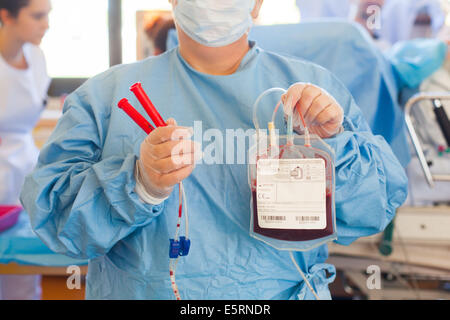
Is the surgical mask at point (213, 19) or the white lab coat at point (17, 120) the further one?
the white lab coat at point (17, 120)

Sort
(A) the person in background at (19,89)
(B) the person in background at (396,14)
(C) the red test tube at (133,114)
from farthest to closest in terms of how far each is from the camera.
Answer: (B) the person in background at (396,14) → (A) the person in background at (19,89) → (C) the red test tube at (133,114)

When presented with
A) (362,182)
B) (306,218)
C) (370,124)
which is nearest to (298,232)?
(306,218)

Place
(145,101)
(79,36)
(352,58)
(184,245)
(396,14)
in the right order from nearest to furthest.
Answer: (145,101) < (184,245) < (352,58) < (79,36) < (396,14)

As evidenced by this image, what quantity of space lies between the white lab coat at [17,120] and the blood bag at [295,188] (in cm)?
121

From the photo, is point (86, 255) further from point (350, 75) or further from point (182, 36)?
point (350, 75)

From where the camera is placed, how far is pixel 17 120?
1.61 metres

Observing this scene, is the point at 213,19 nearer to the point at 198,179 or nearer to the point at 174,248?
the point at 198,179

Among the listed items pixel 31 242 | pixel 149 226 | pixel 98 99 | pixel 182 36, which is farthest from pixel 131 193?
pixel 31 242

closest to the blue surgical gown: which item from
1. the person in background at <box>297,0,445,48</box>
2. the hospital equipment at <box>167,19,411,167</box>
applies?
the hospital equipment at <box>167,19,411,167</box>

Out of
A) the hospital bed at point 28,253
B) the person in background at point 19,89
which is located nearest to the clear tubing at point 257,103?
the hospital bed at point 28,253

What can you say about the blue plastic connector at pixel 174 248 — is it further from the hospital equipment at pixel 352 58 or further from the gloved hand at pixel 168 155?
the hospital equipment at pixel 352 58

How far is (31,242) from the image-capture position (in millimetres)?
1205

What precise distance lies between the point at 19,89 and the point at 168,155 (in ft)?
4.30

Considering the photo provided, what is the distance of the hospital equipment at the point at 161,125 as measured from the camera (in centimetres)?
54
